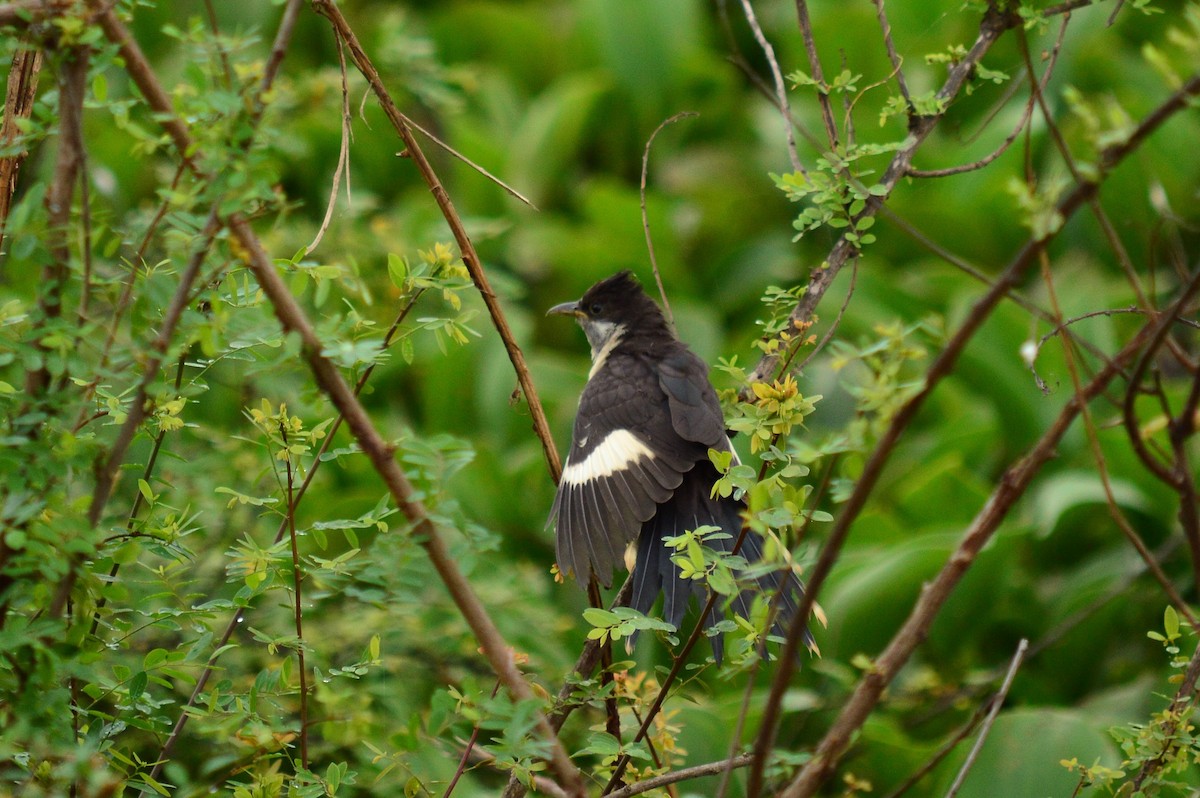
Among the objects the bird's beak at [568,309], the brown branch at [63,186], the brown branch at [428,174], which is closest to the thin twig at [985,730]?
the brown branch at [428,174]

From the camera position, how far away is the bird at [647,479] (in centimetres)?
262

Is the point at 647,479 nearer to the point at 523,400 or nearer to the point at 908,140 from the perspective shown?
the point at 523,400

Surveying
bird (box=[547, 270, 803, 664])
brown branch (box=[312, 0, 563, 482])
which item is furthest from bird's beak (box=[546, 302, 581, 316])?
brown branch (box=[312, 0, 563, 482])

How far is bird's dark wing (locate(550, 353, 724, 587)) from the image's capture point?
2717mm

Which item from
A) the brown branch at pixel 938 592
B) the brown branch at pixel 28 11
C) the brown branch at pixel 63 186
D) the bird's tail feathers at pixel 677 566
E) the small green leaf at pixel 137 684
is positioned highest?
the brown branch at pixel 28 11

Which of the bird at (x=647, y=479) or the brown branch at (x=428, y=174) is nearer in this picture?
the brown branch at (x=428, y=174)

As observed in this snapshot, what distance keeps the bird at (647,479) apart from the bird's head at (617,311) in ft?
0.38

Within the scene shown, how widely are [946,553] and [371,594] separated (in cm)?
270

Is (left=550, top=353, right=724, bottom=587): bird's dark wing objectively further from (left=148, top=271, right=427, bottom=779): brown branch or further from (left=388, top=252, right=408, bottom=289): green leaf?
(left=388, top=252, right=408, bottom=289): green leaf

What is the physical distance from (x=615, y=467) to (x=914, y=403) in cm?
174

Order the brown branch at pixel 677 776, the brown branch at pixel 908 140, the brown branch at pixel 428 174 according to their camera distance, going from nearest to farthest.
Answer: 1. the brown branch at pixel 677 776
2. the brown branch at pixel 428 174
3. the brown branch at pixel 908 140

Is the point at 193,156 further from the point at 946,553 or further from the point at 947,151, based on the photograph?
the point at 947,151

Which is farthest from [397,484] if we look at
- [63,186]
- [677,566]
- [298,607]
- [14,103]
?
[677,566]

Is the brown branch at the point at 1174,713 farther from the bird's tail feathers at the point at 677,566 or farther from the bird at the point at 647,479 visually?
the bird at the point at 647,479
